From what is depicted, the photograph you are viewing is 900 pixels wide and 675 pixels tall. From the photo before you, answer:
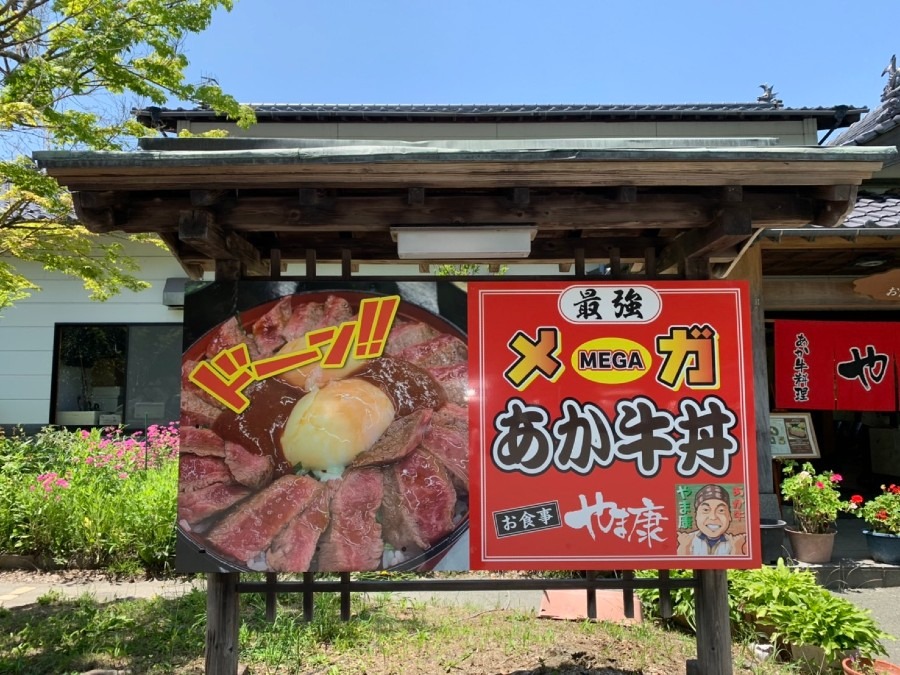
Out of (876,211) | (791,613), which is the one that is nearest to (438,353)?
(791,613)

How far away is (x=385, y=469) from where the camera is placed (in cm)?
367

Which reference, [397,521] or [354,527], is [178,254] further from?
[397,521]

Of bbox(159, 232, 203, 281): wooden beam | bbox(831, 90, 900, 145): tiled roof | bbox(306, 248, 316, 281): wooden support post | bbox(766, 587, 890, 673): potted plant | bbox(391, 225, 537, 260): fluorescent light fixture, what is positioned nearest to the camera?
bbox(391, 225, 537, 260): fluorescent light fixture

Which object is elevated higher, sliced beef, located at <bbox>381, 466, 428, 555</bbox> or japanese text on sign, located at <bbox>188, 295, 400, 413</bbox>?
japanese text on sign, located at <bbox>188, 295, 400, 413</bbox>

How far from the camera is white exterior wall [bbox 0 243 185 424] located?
35.5 feet

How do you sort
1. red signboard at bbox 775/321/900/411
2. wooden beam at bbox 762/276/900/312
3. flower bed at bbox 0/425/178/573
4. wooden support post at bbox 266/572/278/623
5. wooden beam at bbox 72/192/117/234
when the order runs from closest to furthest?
wooden beam at bbox 72/192/117/234 → wooden support post at bbox 266/572/278/623 → flower bed at bbox 0/425/178/573 → wooden beam at bbox 762/276/900/312 → red signboard at bbox 775/321/900/411

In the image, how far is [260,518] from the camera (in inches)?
143

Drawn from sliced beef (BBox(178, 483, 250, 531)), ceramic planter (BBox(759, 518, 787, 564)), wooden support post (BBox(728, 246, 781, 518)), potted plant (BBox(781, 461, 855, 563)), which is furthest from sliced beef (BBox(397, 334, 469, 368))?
potted plant (BBox(781, 461, 855, 563))

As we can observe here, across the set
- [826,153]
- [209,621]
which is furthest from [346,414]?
[826,153]

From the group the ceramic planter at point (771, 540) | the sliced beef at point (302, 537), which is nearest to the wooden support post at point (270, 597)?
the sliced beef at point (302, 537)

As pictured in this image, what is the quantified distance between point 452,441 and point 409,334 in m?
0.71

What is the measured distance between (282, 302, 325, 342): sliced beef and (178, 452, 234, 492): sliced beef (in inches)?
34.7

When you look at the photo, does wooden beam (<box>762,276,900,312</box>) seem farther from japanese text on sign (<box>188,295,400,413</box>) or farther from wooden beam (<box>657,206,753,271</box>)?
japanese text on sign (<box>188,295,400,413</box>)

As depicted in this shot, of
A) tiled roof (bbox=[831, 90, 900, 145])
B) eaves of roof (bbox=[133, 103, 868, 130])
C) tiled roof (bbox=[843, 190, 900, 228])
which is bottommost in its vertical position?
tiled roof (bbox=[843, 190, 900, 228])
